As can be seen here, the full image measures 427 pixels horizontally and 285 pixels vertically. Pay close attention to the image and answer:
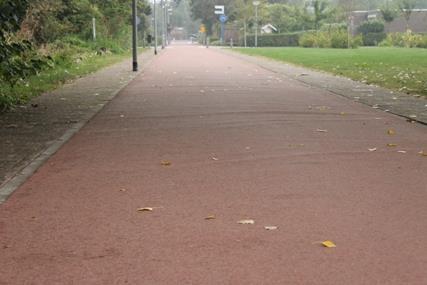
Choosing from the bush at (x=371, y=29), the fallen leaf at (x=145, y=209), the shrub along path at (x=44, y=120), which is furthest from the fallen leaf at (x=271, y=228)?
the bush at (x=371, y=29)

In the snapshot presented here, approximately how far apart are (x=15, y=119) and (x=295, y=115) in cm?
496

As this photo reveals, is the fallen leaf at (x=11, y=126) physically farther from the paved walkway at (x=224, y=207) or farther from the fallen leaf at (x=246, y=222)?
the fallen leaf at (x=246, y=222)

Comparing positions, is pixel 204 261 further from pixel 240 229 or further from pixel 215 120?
pixel 215 120

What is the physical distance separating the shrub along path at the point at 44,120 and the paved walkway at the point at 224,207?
360 millimetres

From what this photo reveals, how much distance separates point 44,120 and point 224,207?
22.3ft

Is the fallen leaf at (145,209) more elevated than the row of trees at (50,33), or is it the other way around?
the row of trees at (50,33)

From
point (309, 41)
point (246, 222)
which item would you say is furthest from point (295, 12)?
point (246, 222)

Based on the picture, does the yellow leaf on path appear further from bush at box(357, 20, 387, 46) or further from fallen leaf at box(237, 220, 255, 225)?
bush at box(357, 20, 387, 46)

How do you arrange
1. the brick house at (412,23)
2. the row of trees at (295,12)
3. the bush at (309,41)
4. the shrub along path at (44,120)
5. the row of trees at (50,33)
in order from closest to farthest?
the shrub along path at (44,120)
the row of trees at (50,33)
the bush at (309,41)
the row of trees at (295,12)
the brick house at (412,23)

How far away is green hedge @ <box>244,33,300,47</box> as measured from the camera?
277ft

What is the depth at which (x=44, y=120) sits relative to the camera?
12.1 meters

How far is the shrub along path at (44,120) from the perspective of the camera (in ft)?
28.1

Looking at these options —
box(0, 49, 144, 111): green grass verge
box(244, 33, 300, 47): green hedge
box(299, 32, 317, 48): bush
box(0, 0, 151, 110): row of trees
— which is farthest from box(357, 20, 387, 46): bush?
box(0, 49, 144, 111): green grass verge

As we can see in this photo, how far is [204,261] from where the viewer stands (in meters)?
4.70
